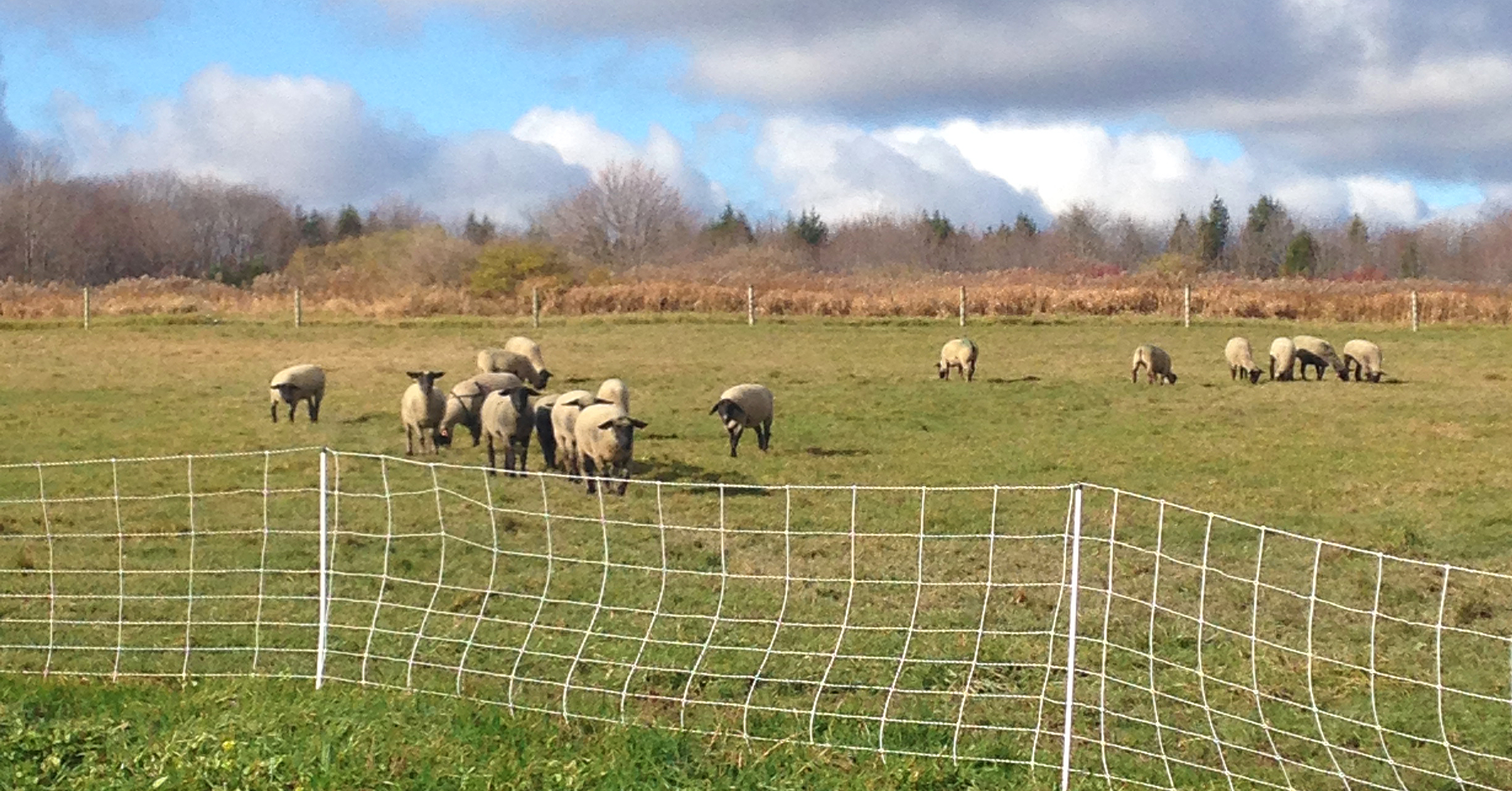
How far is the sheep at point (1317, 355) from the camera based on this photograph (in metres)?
28.2

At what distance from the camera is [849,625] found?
349 inches

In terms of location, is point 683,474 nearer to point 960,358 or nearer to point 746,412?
point 746,412

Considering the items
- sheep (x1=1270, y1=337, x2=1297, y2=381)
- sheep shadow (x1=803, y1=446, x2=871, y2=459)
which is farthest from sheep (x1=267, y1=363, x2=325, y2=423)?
sheep (x1=1270, y1=337, x2=1297, y2=381)

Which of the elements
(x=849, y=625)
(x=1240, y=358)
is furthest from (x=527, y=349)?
(x=849, y=625)

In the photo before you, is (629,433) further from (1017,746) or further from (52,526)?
(1017,746)

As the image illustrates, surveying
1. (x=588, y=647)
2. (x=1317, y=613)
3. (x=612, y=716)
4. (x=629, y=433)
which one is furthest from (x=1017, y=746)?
(x=629, y=433)

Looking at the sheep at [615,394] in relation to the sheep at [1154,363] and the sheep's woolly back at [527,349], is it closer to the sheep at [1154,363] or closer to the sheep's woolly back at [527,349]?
the sheep's woolly back at [527,349]

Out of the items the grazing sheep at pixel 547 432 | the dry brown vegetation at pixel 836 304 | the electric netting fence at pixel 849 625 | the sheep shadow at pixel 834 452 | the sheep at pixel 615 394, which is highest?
the dry brown vegetation at pixel 836 304

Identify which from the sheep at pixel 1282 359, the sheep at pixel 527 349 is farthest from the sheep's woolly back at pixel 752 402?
the sheep at pixel 1282 359

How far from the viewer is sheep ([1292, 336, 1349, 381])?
28234mm

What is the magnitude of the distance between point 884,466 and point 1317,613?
25.5 ft

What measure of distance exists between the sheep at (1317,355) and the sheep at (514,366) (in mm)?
15035

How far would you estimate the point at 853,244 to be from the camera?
111 metres

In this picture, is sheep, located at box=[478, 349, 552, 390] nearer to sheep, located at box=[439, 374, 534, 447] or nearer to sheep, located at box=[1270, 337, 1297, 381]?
sheep, located at box=[439, 374, 534, 447]
